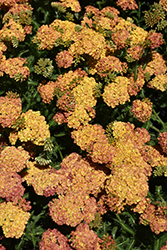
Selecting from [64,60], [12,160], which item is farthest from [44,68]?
[12,160]

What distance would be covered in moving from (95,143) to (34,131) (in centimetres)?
109

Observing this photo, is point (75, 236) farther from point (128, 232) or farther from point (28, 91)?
point (28, 91)

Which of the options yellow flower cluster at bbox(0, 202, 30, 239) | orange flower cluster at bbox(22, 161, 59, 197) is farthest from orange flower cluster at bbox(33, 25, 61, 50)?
yellow flower cluster at bbox(0, 202, 30, 239)

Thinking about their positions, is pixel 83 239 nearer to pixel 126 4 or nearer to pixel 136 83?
pixel 136 83

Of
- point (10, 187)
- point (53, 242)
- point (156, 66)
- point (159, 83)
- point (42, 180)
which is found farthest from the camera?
point (156, 66)

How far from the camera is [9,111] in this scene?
180 inches

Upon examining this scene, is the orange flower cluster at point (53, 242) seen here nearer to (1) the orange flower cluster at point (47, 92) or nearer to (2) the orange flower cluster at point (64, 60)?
(1) the orange flower cluster at point (47, 92)

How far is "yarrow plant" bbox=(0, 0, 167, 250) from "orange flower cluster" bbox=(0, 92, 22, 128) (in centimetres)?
2

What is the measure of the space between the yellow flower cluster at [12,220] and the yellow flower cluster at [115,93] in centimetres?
242

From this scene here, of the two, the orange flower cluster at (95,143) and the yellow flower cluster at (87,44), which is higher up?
the yellow flower cluster at (87,44)

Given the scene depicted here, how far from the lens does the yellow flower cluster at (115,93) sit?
4957 mm

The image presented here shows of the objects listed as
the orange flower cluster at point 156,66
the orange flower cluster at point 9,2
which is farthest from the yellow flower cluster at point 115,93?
the orange flower cluster at point 9,2

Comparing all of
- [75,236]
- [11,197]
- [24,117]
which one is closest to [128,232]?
[75,236]

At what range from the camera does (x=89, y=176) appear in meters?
4.51
